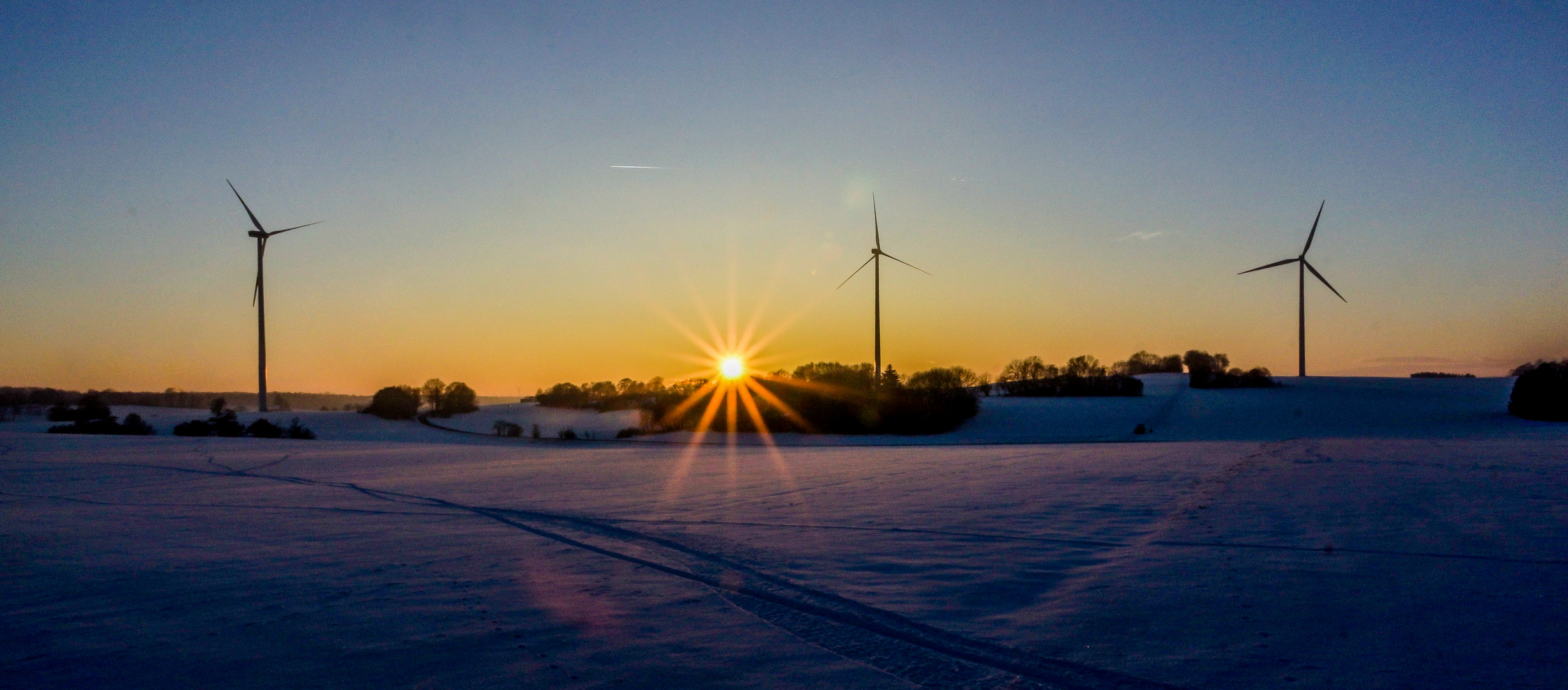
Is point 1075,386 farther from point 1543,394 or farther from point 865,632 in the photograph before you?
point 865,632

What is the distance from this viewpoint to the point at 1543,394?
27656 mm

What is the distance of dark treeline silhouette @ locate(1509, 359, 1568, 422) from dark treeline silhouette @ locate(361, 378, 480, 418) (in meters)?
49.2

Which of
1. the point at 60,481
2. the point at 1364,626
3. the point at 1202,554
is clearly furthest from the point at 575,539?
the point at 60,481

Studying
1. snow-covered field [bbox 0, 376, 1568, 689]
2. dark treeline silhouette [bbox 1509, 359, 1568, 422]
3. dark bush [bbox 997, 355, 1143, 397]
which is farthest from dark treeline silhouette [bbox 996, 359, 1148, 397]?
snow-covered field [bbox 0, 376, 1568, 689]

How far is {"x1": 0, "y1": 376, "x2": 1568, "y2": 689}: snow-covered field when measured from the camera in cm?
442

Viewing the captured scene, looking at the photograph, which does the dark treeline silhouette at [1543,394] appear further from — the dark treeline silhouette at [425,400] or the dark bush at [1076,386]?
the dark treeline silhouette at [425,400]

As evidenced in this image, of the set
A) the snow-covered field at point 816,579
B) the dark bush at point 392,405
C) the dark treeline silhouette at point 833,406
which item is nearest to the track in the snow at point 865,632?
the snow-covered field at point 816,579

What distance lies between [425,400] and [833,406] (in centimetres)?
3414

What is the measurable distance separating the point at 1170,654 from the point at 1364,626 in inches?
50.8

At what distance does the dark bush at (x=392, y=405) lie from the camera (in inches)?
1934

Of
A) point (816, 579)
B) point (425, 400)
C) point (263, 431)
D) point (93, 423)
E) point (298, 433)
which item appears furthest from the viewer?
point (425, 400)

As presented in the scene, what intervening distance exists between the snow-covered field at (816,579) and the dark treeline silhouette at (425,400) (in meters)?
36.3

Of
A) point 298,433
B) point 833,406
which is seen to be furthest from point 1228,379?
point 298,433

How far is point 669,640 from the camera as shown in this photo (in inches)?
194
